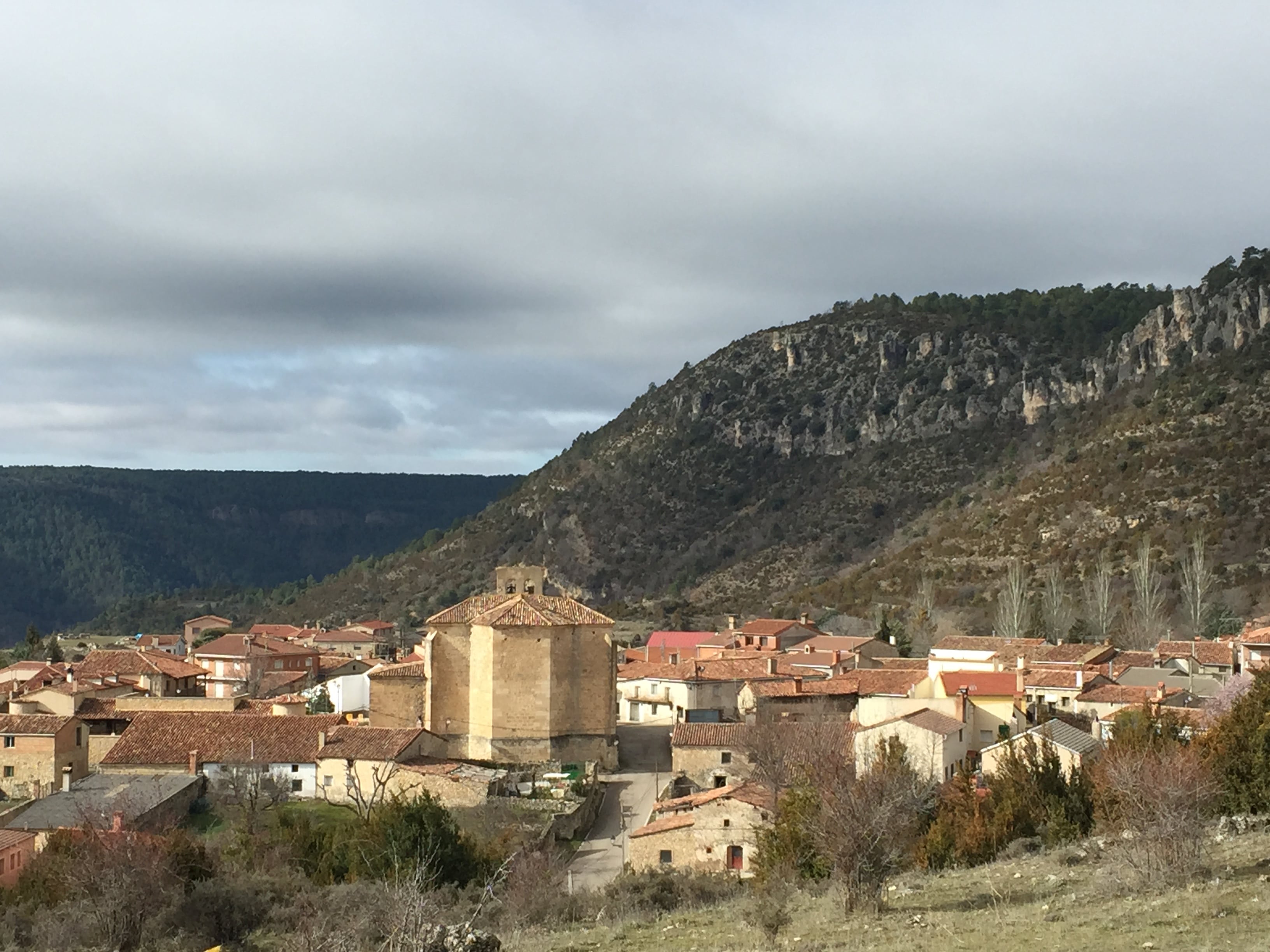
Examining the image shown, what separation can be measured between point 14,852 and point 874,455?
107007 mm

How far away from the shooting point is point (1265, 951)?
14.8 meters

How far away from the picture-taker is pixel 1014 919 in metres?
19.3

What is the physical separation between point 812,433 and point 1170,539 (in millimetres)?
59496

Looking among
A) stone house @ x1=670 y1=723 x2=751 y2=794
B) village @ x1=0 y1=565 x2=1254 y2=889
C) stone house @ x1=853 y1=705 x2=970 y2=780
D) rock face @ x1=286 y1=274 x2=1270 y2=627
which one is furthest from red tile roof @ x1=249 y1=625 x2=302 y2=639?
stone house @ x1=853 y1=705 x2=970 y2=780

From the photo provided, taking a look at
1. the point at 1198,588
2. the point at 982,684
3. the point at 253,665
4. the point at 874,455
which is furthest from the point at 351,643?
the point at 982,684

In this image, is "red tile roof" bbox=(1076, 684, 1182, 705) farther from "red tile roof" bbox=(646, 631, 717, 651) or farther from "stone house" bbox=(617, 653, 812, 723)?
"red tile roof" bbox=(646, 631, 717, 651)

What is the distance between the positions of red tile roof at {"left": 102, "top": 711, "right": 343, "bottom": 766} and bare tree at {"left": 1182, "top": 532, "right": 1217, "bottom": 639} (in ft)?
152

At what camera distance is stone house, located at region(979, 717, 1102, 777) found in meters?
34.9

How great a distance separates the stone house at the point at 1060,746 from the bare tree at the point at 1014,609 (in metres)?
→ 35.0

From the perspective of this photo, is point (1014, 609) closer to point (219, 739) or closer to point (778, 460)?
point (219, 739)

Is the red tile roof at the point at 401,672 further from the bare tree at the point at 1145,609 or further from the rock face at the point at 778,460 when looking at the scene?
the rock face at the point at 778,460

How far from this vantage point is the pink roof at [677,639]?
253ft

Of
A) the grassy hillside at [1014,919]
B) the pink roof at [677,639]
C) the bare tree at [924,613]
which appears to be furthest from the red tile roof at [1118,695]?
the pink roof at [677,639]

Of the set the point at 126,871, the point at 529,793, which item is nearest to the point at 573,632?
the point at 529,793
